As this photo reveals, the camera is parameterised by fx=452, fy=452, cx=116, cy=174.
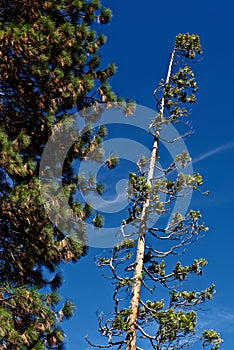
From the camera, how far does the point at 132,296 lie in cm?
1030

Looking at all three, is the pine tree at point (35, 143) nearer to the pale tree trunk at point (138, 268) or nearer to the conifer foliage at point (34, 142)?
the conifer foliage at point (34, 142)

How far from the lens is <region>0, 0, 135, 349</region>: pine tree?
7.10 metres

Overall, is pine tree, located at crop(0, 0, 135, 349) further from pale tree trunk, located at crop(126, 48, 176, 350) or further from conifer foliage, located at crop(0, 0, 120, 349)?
pale tree trunk, located at crop(126, 48, 176, 350)

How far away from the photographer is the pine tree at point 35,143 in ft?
23.3

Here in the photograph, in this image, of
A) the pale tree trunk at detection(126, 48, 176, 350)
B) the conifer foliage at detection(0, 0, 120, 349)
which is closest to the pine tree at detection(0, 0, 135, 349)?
the conifer foliage at detection(0, 0, 120, 349)

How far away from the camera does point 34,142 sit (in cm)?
884

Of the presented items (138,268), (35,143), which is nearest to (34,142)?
(35,143)

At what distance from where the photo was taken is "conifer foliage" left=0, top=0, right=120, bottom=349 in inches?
279

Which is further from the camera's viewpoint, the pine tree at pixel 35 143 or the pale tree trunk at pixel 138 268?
the pale tree trunk at pixel 138 268

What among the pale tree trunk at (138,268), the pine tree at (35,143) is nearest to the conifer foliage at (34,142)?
the pine tree at (35,143)

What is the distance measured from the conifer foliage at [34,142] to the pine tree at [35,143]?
2cm

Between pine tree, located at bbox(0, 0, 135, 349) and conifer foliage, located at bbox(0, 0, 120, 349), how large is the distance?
0.02 m

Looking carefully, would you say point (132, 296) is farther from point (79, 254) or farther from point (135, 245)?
point (79, 254)

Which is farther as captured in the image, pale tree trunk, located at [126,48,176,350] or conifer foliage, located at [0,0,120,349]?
pale tree trunk, located at [126,48,176,350]
